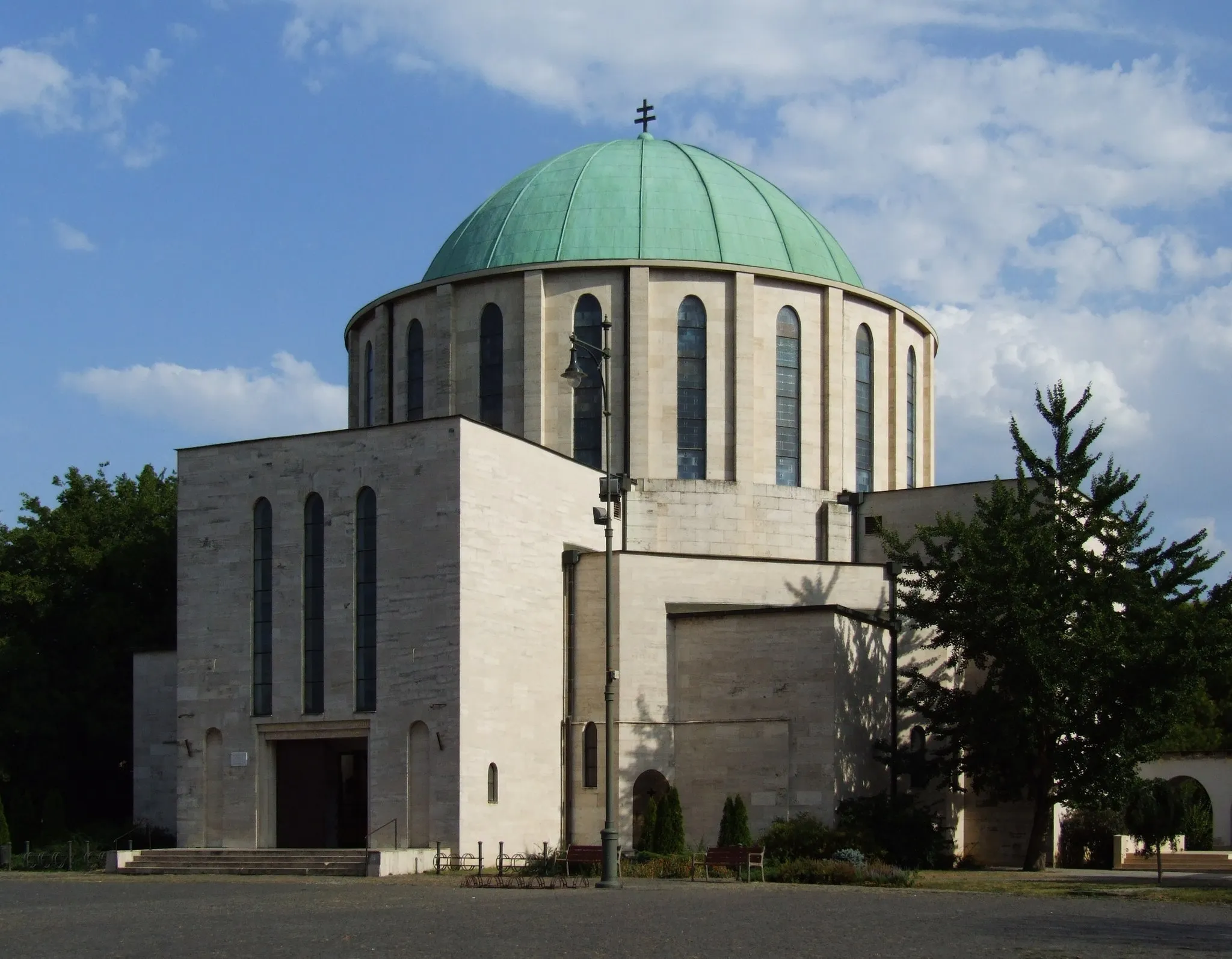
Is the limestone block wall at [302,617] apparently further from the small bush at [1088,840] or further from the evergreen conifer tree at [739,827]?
the small bush at [1088,840]

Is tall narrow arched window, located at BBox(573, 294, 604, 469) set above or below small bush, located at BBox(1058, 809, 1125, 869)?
above

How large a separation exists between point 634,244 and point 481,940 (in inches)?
1128

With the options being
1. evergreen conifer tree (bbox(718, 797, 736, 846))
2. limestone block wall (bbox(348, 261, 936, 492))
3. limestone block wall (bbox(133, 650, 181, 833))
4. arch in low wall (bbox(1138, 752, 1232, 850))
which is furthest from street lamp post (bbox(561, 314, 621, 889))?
arch in low wall (bbox(1138, 752, 1232, 850))

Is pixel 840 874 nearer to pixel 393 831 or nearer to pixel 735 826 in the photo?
pixel 735 826

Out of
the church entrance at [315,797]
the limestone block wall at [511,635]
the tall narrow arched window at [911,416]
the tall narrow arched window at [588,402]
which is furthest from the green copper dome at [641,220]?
the church entrance at [315,797]

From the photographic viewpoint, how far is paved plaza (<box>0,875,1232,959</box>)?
18719mm

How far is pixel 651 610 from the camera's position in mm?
41594

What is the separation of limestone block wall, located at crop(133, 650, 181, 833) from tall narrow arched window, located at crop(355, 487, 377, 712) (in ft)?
28.0

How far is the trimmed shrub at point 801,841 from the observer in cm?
3609

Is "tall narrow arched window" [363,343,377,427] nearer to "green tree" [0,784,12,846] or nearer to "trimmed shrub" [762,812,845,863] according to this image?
"green tree" [0,784,12,846]

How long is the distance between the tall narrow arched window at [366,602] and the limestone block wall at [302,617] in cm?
15

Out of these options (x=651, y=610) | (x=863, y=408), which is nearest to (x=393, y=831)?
(x=651, y=610)

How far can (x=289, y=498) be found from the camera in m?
39.7

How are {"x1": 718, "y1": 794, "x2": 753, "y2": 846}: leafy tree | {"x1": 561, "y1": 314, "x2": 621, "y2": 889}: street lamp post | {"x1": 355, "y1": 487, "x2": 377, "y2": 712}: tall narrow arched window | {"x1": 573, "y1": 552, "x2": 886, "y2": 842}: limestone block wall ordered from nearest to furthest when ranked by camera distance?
{"x1": 561, "y1": 314, "x2": 621, "y2": 889}: street lamp post < {"x1": 718, "y1": 794, "x2": 753, "y2": 846}: leafy tree < {"x1": 355, "y1": 487, "x2": 377, "y2": 712}: tall narrow arched window < {"x1": 573, "y1": 552, "x2": 886, "y2": 842}: limestone block wall
